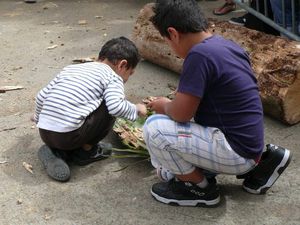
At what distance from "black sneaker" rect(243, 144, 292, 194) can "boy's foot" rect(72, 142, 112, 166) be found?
39.0 inches

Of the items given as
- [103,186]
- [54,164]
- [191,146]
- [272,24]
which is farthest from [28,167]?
[272,24]

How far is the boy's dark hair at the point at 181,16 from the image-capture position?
104 inches

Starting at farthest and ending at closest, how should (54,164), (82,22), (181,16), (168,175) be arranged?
(82,22)
(54,164)
(168,175)
(181,16)

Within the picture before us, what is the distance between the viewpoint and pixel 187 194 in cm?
288

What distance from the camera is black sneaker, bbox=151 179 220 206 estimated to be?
285 cm

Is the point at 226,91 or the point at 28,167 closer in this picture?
the point at 226,91

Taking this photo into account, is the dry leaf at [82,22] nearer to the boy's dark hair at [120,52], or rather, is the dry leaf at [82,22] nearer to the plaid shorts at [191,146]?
the boy's dark hair at [120,52]

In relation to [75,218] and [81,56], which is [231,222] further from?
[81,56]

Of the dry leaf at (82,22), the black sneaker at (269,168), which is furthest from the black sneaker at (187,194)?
the dry leaf at (82,22)

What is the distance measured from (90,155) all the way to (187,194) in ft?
2.59

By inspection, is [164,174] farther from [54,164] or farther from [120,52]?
[120,52]

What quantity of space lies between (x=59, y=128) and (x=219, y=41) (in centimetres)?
110

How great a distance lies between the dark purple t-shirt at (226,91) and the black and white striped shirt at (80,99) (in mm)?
593

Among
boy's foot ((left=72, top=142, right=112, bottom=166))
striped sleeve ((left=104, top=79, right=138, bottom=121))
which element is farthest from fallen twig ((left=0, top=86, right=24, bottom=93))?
striped sleeve ((left=104, top=79, right=138, bottom=121))
